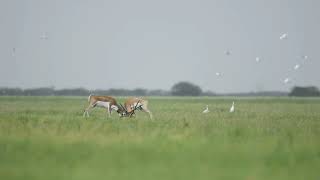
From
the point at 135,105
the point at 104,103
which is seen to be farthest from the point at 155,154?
the point at 104,103

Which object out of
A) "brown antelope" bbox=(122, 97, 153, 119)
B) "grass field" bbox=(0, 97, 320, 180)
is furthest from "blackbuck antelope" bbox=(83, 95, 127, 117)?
"grass field" bbox=(0, 97, 320, 180)

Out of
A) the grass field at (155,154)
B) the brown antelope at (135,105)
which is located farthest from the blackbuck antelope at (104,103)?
the grass field at (155,154)

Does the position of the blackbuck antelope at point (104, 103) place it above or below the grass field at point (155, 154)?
above

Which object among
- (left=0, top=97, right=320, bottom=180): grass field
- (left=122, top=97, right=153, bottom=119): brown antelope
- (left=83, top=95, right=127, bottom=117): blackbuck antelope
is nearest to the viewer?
(left=0, top=97, right=320, bottom=180): grass field

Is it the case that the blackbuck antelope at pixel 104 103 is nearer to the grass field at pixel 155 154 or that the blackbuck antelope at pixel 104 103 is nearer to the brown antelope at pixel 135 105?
the brown antelope at pixel 135 105

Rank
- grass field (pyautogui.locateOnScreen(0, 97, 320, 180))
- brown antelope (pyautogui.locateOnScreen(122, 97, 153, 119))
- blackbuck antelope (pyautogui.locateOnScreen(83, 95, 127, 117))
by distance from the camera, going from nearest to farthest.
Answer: grass field (pyautogui.locateOnScreen(0, 97, 320, 180)), blackbuck antelope (pyautogui.locateOnScreen(83, 95, 127, 117)), brown antelope (pyautogui.locateOnScreen(122, 97, 153, 119))

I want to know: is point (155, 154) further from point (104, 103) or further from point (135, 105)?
point (104, 103)

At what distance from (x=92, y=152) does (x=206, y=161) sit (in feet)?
11.5

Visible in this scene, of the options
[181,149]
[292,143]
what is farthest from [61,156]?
[292,143]

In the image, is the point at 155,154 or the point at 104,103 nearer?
the point at 155,154

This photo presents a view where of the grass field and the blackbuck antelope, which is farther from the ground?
the blackbuck antelope

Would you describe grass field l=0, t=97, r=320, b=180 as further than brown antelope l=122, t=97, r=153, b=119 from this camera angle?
No

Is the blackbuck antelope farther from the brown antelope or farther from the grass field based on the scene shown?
the grass field

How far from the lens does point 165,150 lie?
18875mm
